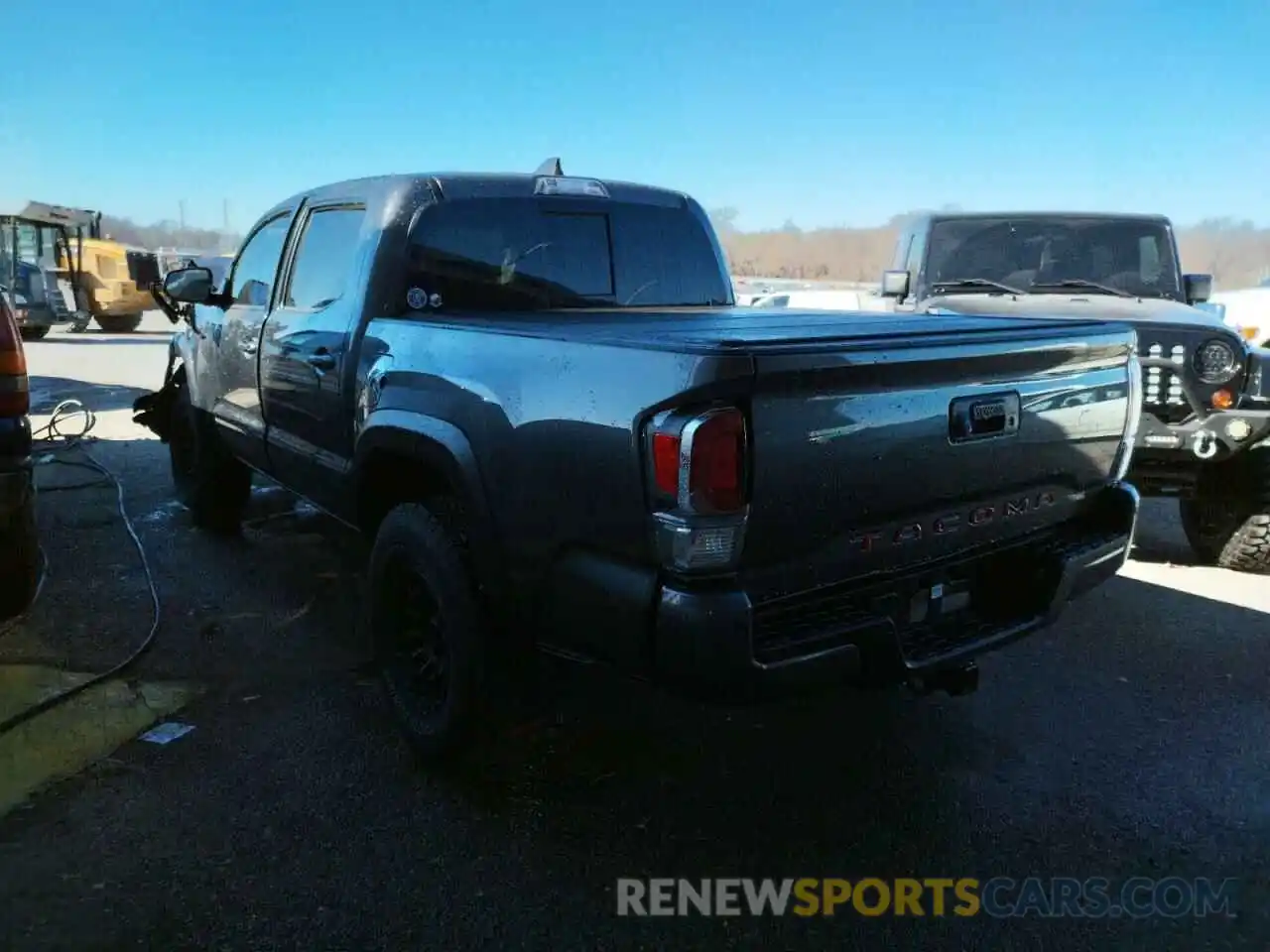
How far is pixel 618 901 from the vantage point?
2.54 meters

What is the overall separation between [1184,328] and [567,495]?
403 centimetres

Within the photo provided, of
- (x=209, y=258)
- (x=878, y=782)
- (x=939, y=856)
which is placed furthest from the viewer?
(x=209, y=258)

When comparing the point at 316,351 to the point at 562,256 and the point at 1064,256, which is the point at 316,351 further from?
the point at 1064,256

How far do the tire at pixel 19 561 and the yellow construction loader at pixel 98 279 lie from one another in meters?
19.1

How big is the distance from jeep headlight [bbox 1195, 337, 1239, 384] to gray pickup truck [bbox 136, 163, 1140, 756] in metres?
2.18

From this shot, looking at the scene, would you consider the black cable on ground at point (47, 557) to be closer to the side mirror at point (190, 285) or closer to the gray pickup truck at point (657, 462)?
the gray pickup truck at point (657, 462)

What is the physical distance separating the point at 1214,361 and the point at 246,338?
4.76m

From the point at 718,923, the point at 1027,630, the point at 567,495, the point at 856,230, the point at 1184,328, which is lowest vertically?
the point at 718,923

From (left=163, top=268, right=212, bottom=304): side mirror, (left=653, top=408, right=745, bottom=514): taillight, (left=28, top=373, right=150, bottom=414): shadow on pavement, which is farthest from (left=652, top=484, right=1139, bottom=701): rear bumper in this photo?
(left=28, top=373, right=150, bottom=414): shadow on pavement

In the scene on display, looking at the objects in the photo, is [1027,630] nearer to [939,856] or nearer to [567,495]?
[939,856]

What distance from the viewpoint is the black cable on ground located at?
11.7 ft

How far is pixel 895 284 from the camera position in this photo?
6.90 m

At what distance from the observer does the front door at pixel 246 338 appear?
462 cm

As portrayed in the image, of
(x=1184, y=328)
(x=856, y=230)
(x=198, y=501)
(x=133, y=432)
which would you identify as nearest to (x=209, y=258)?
(x=133, y=432)
